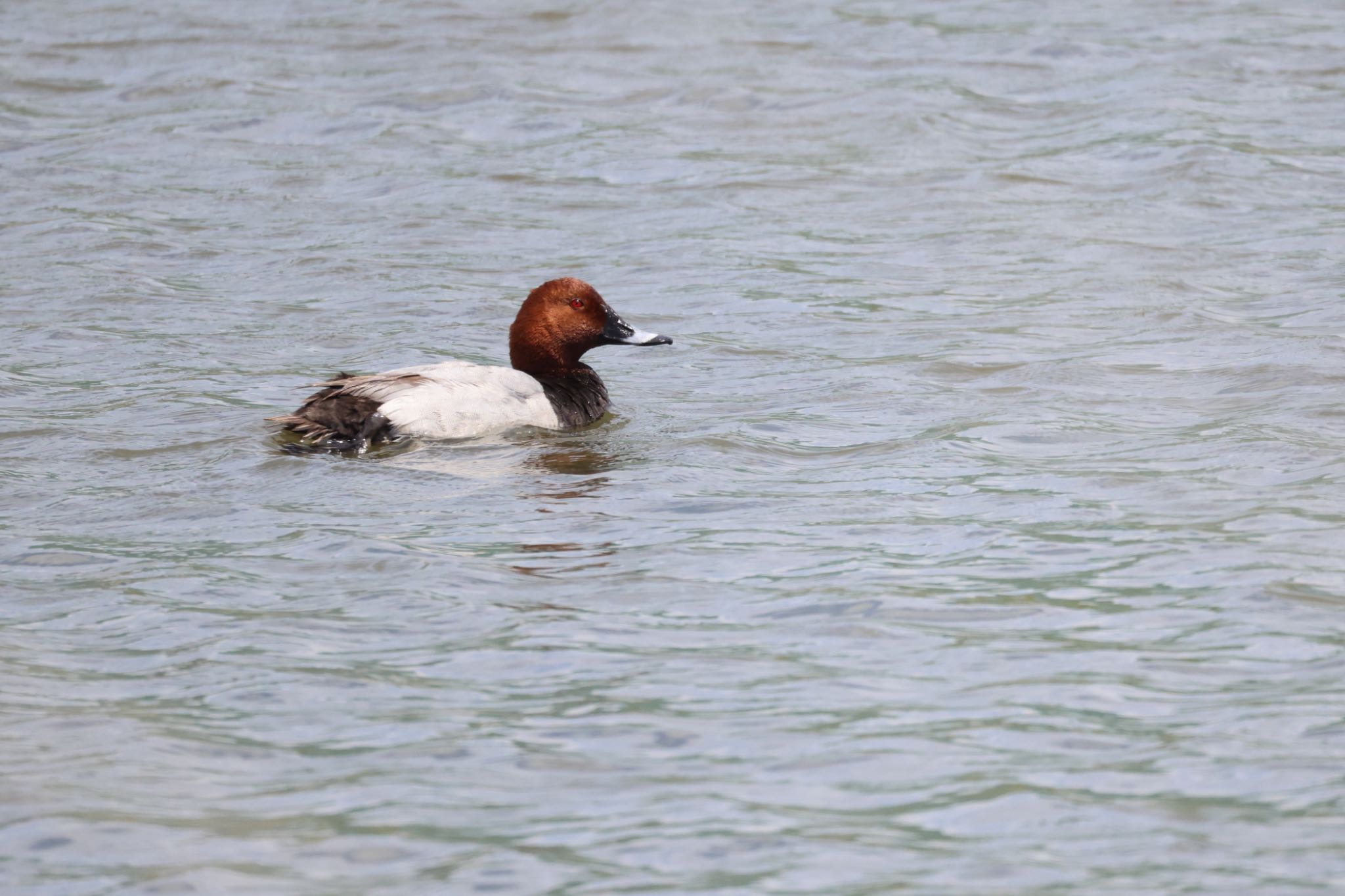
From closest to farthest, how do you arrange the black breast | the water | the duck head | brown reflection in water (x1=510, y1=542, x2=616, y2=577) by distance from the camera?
the water < brown reflection in water (x1=510, y1=542, x2=616, y2=577) < the black breast < the duck head

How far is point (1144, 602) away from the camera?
20.3 ft

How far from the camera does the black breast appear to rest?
29.2 ft

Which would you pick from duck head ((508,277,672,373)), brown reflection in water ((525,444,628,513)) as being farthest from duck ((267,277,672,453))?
brown reflection in water ((525,444,628,513))

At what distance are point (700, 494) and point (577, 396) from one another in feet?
5.09

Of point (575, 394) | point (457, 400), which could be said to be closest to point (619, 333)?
point (575, 394)

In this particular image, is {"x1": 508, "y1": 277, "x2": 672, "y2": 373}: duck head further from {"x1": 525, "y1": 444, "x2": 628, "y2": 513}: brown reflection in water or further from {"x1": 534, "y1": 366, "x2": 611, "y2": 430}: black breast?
{"x1": 525, "y1": 444, "x2": 628, "y2": 513}: brown reflection in water

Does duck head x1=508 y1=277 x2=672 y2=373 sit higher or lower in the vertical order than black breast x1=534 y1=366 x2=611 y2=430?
higher

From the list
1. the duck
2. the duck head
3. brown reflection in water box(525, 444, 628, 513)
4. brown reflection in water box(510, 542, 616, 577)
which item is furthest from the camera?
the duck head

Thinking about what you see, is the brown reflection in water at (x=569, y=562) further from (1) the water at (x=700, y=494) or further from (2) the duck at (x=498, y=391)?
(2) the duck at (x=498, y=391)

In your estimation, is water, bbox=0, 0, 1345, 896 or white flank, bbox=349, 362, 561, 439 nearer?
water, bbox=0, 0, 1345, 896

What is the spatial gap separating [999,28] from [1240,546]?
1201cm

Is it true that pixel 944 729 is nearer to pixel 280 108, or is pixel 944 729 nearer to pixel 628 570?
pixel 628 570

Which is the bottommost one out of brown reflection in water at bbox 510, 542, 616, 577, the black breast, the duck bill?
brown reflection in water at bbox 510, 542, 616, 577

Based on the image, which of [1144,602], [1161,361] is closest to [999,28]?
[1161,361]
